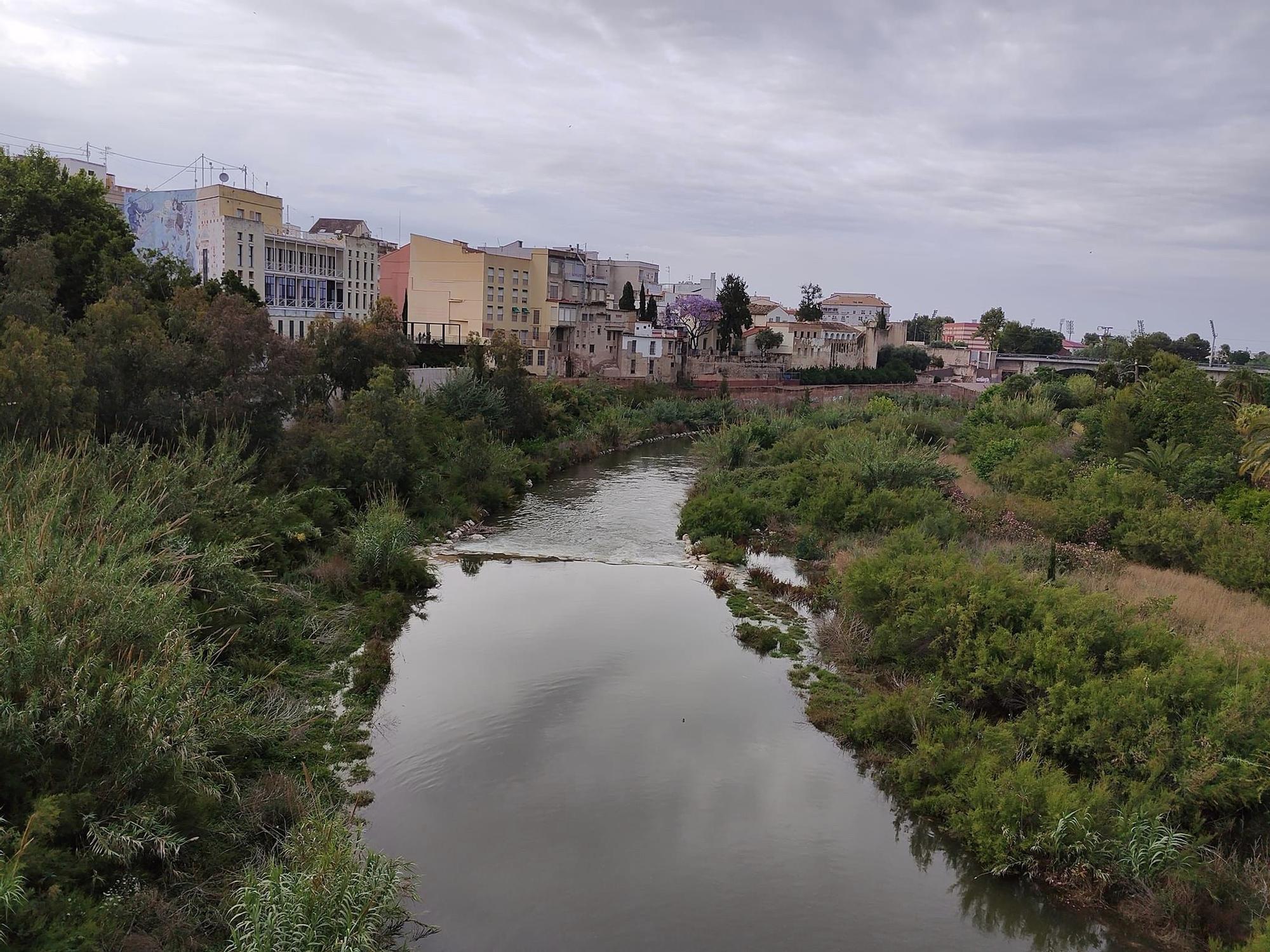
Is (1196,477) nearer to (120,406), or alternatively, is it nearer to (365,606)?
(365,606)

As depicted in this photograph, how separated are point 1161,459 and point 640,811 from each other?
19.7m

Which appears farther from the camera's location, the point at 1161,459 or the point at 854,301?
the point at 854,301

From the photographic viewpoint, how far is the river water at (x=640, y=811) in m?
9.20

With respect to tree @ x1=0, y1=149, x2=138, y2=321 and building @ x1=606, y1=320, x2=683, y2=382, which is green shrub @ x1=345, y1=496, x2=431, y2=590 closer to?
tree @ x1=0, y1=149, x2=138, y2=321

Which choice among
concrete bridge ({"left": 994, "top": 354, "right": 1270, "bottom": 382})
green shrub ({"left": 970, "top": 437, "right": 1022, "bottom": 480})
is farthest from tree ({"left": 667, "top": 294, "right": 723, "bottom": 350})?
green shrub ({"left": 970, "top": 437, "right": 1022, "bottom": 480})

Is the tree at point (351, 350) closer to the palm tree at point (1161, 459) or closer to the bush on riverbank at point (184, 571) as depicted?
the bush on riverbank at point (184, 571)

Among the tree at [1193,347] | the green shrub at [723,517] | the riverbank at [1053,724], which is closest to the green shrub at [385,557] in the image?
the green shrub at [723,517]

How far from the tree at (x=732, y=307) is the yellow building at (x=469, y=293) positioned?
56.4ft

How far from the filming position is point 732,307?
73.6 meters

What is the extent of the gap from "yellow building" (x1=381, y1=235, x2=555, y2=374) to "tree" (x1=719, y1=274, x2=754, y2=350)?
17199 mm

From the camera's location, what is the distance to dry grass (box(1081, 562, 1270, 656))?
13.6m

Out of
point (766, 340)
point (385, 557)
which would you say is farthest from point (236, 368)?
point (766, 340)

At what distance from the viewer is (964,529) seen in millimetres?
21188

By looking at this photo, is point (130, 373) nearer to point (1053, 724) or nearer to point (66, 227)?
point (66, 227)
